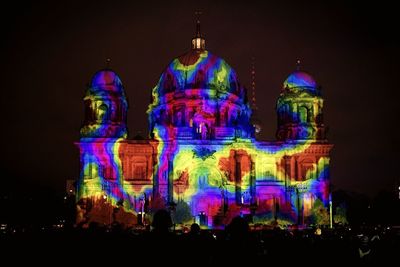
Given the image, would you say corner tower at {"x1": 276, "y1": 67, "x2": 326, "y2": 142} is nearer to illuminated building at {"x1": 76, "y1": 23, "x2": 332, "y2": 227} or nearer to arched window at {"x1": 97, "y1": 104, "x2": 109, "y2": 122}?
illuminated building at {"x1": 76, "y1": 23, "x2": 332, "y2": 227}

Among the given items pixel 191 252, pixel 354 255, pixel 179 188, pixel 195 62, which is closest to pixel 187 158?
pixel 179 188

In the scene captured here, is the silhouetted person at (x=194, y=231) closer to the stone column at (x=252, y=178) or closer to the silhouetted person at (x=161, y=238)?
the silhouetted person at (x=161, y=238)

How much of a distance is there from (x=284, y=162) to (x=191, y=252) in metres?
57.9

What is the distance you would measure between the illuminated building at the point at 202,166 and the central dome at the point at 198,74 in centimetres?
632

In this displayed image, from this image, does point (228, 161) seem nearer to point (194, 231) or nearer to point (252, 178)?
point (252, 178)

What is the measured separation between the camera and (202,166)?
67.3 metres

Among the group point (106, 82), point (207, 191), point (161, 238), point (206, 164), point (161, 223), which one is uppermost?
point (106, 82)

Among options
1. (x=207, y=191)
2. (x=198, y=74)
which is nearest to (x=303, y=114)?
(x=207, y=191)

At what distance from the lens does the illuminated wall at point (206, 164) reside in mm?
66000

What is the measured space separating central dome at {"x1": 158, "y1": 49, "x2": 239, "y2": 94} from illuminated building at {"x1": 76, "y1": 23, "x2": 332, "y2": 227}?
6324mm

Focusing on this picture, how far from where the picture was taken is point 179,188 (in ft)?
219

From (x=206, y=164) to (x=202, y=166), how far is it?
1.48 ft

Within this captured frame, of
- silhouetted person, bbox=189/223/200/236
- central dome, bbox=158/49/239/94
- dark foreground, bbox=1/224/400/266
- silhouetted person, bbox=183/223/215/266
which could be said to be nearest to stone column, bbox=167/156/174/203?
central dome, bbox=158/49/239/94

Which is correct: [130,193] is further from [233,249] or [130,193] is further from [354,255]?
[233,249]
